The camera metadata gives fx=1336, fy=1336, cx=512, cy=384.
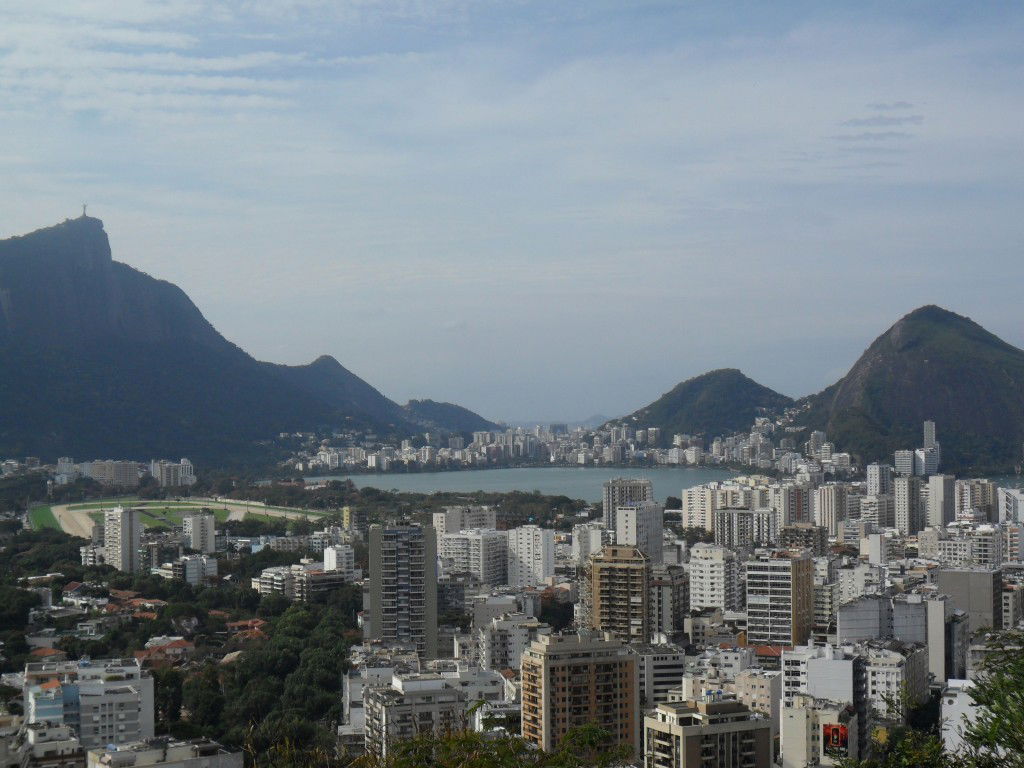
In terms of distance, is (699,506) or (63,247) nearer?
(699,506)

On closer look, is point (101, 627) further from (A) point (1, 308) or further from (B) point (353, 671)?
(A) point (1, 308)

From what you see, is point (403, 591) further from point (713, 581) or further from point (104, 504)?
point (104, 504)

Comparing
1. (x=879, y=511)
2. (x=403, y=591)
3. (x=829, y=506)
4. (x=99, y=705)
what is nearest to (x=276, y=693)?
(x=99, y=705)

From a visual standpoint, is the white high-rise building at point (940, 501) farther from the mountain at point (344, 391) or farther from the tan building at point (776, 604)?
the mountain at point (344, 391)

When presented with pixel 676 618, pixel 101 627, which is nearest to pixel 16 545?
pixel 101 627

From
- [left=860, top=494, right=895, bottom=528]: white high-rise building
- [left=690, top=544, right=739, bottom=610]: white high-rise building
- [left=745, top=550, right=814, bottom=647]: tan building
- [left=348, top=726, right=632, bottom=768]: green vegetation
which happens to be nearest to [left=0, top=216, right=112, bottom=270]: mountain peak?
[left=860, top=494, right=895, bottom=528]: white high-rise building

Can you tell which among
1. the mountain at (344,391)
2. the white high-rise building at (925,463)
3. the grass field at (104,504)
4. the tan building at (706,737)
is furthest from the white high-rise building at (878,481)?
the mountain at (344,391)
